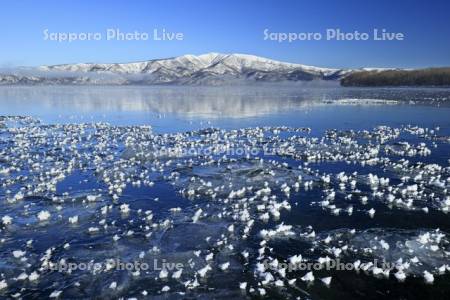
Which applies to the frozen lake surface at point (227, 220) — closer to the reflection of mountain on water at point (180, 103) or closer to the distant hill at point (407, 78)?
the reflection of mountain on water at point (180, 103)

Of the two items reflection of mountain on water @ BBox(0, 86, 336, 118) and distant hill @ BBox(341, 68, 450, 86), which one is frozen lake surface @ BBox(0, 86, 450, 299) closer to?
reflection of mountain on water @ BBox(0, 86, 336, 118)

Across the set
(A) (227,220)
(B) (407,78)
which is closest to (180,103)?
(A) (227,220)

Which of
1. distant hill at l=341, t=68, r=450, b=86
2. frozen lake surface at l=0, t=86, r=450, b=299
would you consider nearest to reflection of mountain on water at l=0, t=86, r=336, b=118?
frozen lake surface at l=0, t=86, r=450, b=299

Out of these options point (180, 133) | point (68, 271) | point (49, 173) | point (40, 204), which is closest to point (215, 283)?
point (68, 271)

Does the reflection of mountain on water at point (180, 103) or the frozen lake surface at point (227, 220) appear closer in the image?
the frozen lake surface at point (227, 220)

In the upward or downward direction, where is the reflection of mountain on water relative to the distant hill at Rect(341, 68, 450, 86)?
downward

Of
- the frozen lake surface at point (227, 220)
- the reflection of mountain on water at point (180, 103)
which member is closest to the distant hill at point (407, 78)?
the reflection of mountain on water at point (180, 103)

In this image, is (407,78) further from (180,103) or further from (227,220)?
(227,220)

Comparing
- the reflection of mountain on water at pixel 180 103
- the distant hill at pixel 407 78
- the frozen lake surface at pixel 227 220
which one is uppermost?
the distant hill at pixel 407 78

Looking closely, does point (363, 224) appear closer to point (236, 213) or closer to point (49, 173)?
point (236, 213)
